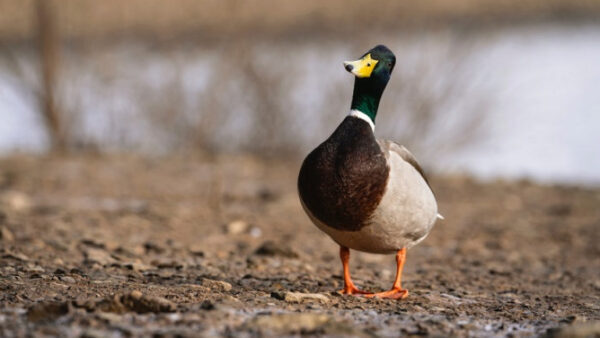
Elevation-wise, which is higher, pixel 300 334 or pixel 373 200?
pixel 373 200

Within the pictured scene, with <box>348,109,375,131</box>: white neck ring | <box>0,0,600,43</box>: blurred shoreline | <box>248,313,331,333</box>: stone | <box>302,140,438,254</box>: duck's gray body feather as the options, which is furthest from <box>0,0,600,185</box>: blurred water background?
<box>248,313,331,333</box>: stone

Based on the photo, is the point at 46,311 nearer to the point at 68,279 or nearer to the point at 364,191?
the point at 68,279

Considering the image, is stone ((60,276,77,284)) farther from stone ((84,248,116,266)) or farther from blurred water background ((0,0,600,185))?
blurred water background ((0,0,600,185))

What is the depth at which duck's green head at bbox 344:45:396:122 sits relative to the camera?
409 centimetres

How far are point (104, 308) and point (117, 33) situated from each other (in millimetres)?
8418

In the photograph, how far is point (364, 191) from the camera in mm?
3752

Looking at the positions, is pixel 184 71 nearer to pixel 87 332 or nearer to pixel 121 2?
Result: pixel 121 2

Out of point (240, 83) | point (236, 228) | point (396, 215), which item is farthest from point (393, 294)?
point (240, 83)

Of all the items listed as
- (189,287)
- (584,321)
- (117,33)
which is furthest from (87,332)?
(117,33)

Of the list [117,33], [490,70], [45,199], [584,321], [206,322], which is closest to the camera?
[206,322]

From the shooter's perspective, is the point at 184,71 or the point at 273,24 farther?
the point at 273,24

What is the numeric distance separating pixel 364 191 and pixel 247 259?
1.68 m

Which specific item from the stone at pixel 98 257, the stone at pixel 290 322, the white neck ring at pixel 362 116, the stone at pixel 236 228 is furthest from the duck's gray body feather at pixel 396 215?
the stone at pixel 236 228

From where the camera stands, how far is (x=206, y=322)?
3119mm
